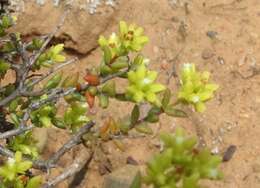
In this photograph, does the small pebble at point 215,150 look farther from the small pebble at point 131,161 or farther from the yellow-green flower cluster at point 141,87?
the yellow-green flower cluster at point 141,87

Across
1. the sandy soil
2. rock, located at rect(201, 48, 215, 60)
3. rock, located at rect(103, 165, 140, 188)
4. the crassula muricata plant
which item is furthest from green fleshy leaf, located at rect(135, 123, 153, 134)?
rock, located at rect(201, 48, 215, 60)

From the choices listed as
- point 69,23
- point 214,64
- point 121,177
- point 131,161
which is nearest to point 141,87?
point 121,177

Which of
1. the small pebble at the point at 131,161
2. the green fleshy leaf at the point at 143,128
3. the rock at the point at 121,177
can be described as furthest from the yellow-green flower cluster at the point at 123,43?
the small pebble at the point at 131,161

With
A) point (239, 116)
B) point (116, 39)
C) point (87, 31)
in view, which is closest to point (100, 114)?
point (87, 31)

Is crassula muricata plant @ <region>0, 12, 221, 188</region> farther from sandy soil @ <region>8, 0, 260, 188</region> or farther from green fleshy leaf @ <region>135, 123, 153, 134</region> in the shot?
sandy soil @ <region>8, 0, 260, 188</region>

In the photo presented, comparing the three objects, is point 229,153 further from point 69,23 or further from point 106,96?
point 106,96
